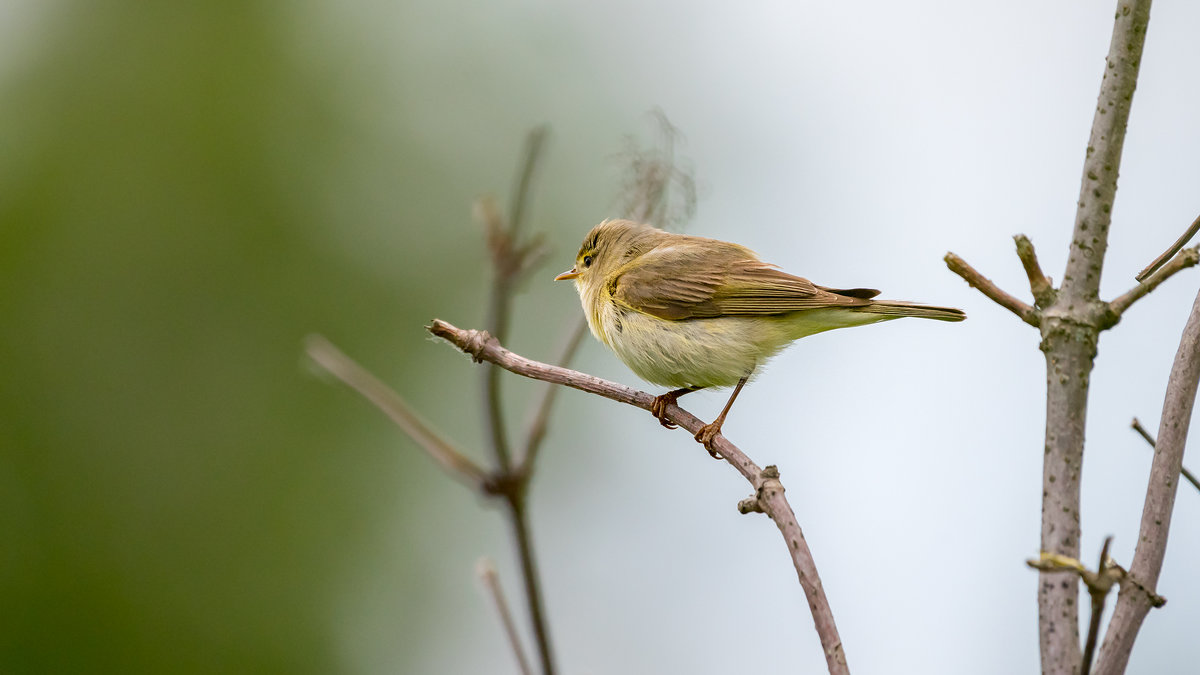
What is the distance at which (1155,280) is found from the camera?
1.82 m

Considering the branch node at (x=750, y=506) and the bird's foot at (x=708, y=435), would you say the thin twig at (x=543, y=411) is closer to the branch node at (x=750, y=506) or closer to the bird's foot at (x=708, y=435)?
the branch node at (x=750, y=506)

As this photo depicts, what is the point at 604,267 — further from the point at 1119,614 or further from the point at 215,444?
the point at 215,444

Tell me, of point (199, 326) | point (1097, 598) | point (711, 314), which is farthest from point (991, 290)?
point (199, 326)

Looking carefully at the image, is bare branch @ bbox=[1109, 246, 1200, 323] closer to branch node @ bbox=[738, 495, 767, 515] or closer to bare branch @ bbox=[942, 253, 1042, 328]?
bare branch @ bbox=[942, 253, 1042, 328]

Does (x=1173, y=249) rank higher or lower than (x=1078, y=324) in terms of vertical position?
higher

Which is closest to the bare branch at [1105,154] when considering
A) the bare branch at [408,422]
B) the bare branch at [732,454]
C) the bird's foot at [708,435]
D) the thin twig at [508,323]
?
the bare branch at [732,454]

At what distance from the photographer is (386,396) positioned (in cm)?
271

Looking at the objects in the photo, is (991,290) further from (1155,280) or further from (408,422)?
(408,422)

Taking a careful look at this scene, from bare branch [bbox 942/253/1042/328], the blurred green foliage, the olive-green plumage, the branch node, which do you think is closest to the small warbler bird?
the olive-green plumage

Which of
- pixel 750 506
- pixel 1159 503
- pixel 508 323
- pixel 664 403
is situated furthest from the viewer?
pixel 664 403

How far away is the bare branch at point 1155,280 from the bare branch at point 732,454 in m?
0.66

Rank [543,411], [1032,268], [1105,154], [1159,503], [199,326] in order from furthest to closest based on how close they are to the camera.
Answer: [199,326] → [543,411] → [1032,268] → [1105,154] → [1159,503]

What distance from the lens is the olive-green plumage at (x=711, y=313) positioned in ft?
13.9

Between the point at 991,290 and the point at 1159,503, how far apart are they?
48 centimetres
